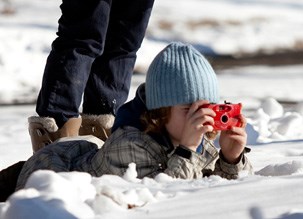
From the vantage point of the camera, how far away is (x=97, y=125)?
5.54m

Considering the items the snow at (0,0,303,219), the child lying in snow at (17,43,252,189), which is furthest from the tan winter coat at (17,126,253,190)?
the snow at (0,0,303,219)

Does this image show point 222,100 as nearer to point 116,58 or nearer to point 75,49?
point 116,58

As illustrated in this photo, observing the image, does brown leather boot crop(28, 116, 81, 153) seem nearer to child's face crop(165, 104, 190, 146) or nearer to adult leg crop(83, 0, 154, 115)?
adult leg crop(83, 0, 154, 115)

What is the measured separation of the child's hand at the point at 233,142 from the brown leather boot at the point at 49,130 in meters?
1.16

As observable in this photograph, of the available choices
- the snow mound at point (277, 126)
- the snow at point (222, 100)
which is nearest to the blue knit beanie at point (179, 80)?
the snow at point (222, 100)

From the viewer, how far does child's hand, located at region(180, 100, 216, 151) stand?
4.16m

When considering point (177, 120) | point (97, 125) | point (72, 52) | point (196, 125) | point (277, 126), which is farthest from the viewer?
point (277, 126)

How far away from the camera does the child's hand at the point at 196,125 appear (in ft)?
13.6

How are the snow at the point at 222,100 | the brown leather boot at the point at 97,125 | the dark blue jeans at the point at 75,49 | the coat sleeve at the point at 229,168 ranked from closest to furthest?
1. the snow at the point at 222,100
2. the coat sleeve at the point at 229,168
3. the dark blue jeans at the point at 75,49
4. the brown leather boot at the point at 97,125

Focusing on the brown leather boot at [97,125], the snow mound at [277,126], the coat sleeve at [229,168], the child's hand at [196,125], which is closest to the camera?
the child's hand at [196,125]

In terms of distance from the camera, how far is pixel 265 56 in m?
12.8

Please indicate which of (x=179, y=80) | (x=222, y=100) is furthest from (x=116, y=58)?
(x=222, y=100)

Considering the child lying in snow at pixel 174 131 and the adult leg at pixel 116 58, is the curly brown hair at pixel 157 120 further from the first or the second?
the adult leg at pixel 116 58

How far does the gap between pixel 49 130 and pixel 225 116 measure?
1351 millimetres
